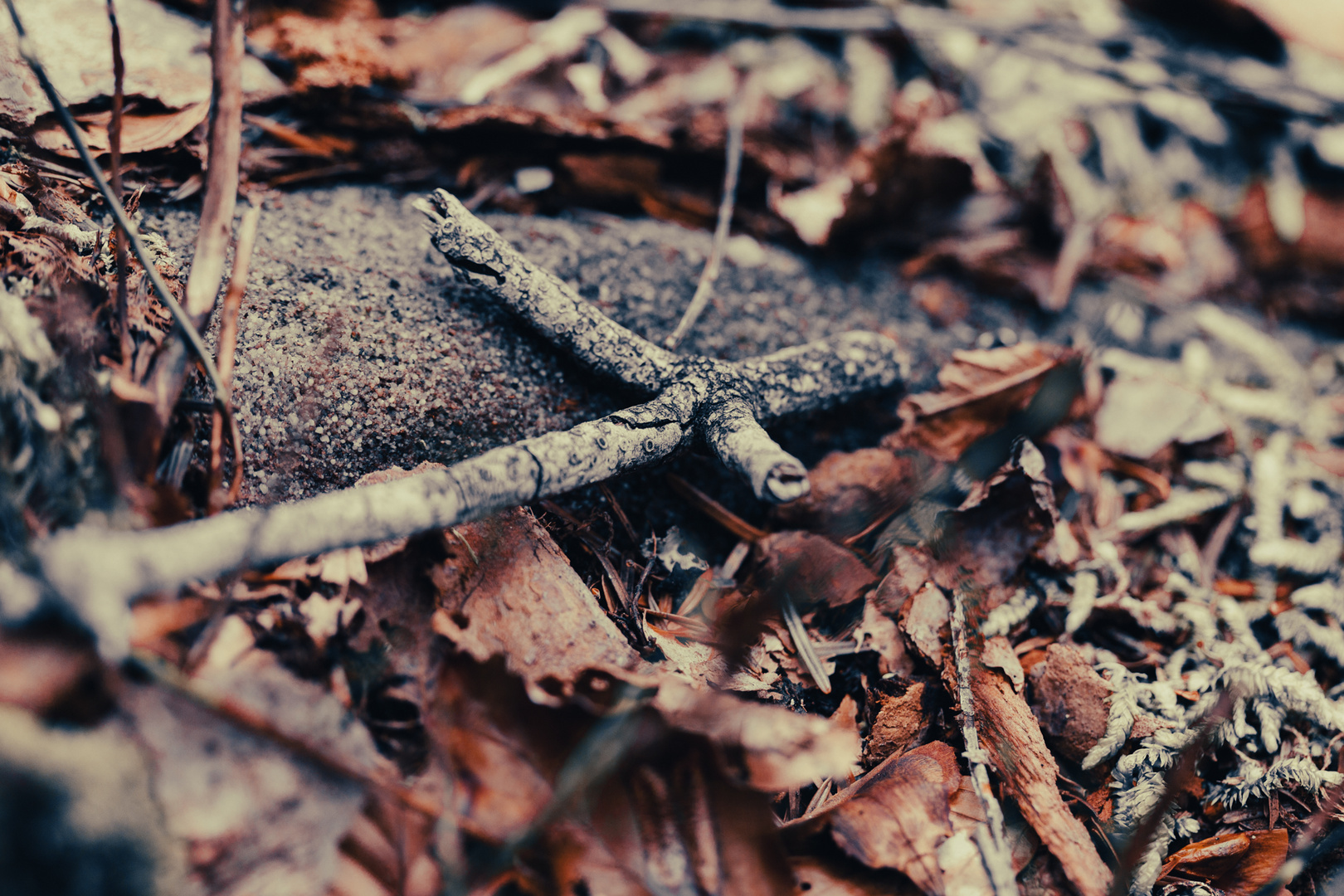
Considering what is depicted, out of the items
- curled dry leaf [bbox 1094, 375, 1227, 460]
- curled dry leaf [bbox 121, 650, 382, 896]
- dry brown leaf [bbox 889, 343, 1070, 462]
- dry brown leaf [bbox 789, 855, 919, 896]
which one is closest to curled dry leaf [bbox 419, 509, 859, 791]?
dry brown leaf [bbox 789, 855, 919, 896]

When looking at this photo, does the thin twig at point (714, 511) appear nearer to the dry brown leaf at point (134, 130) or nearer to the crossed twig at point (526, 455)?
the crossed twig at point (526, 455)

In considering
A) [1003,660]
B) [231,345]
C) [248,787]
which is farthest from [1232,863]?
[231,345]

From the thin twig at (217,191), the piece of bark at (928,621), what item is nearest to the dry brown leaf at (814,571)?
the piece of bark at (928,621)

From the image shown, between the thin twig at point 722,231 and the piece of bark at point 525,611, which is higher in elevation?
the thin twig at point 722,231

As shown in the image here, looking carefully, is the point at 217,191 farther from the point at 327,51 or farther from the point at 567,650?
the point at 567,650

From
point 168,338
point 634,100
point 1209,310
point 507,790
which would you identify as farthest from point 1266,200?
point 168,338
